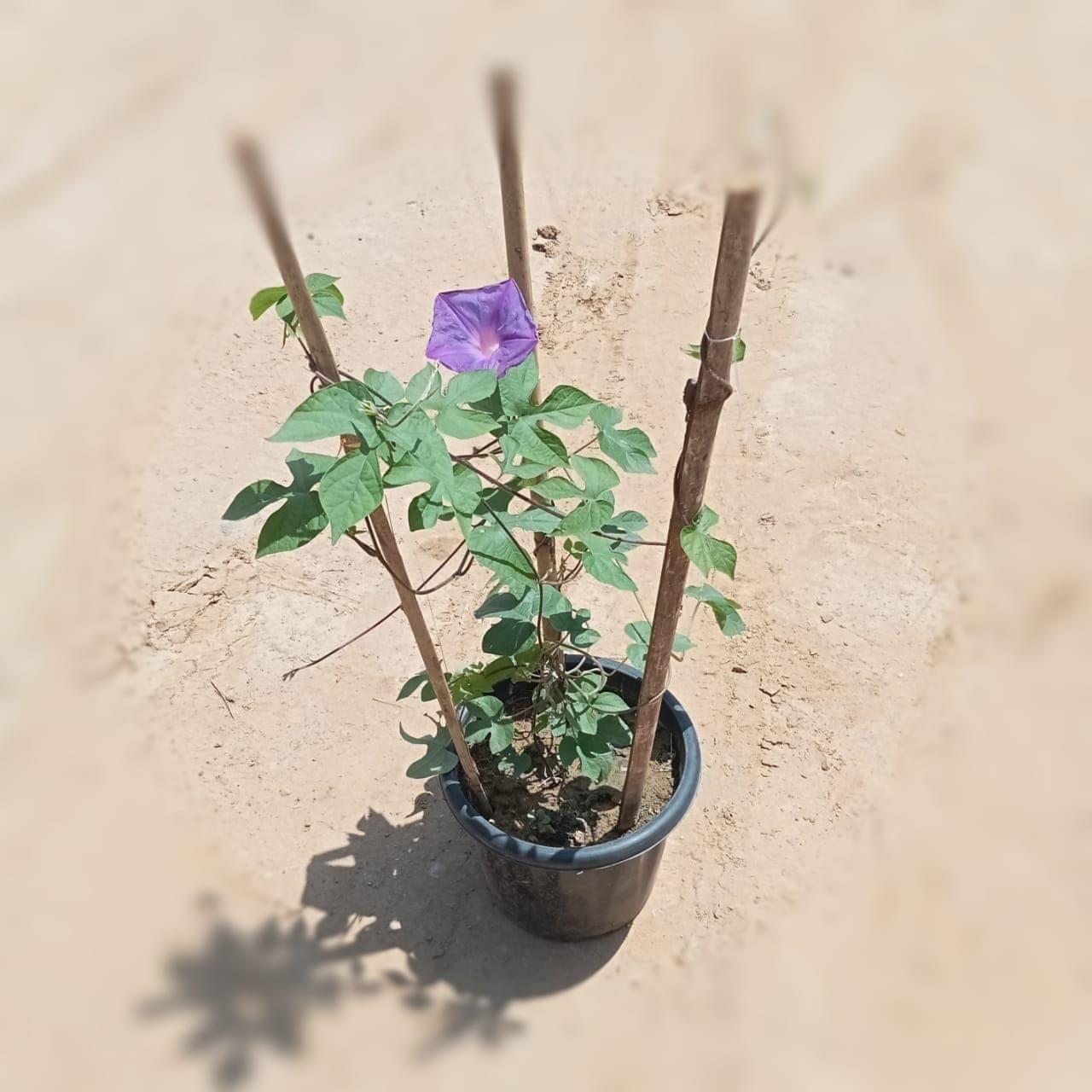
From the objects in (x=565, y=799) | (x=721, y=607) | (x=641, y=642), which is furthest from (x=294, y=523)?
(x=565, y=799)

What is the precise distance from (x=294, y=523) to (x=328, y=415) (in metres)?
0.16

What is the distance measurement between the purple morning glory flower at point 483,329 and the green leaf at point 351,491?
32cm

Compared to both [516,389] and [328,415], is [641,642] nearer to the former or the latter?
[516,389]

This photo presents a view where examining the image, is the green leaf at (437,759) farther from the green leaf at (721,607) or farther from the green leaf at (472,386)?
the green leaf at (472,386)

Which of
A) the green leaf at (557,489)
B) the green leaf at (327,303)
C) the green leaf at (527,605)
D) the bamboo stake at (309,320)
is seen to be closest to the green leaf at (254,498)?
the bamboo stake at (309,320)

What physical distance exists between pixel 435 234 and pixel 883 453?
5.99 feet

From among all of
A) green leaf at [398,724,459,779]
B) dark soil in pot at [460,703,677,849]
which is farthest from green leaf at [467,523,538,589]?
dark soil in pot at [460,703,677,849]

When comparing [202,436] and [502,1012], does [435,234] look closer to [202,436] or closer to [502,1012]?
[202,436]

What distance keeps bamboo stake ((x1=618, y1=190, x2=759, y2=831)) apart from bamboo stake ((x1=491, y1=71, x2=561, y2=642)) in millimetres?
195

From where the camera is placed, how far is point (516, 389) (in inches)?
45.3

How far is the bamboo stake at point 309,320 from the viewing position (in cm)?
80

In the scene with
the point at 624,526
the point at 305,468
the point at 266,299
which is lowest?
the point at 624,526

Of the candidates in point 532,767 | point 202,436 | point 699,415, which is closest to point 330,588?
point 202,436

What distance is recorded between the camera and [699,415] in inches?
41.9
